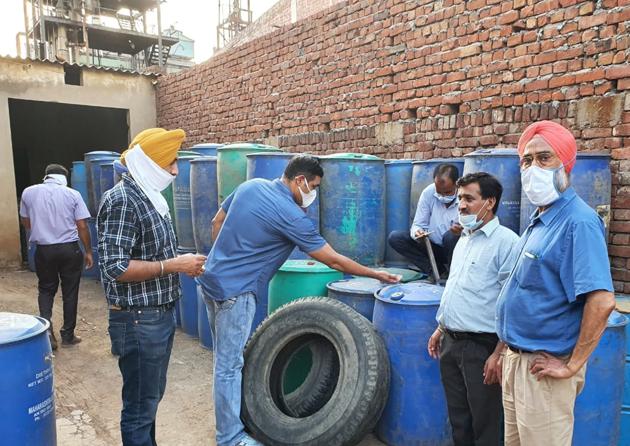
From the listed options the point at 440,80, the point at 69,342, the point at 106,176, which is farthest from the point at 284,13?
the point at 69,342

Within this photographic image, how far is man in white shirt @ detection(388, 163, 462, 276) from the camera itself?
4.04m

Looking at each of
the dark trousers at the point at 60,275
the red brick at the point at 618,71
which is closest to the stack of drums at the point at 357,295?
the red brick at the point at 618,71

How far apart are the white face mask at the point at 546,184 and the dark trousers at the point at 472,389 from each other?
766 mm

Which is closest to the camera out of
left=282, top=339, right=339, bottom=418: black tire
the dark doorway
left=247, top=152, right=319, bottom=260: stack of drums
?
left=282, top=339, right=339, bottom=418: black tire

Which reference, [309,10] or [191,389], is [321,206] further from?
[309,10]

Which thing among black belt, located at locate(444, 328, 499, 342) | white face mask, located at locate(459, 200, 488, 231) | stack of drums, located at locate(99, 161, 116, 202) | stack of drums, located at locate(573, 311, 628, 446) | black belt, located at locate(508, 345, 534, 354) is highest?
stack of drums, located at locate(99, 161, 116, 202)

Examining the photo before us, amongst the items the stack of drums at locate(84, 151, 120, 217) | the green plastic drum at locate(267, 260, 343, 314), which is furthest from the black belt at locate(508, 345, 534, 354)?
the stack of drums at locate(84, 151, 120, 217)

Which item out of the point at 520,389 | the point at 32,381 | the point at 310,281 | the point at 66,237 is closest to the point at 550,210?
the point at 520,389

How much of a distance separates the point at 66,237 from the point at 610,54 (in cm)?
509

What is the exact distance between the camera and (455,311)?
2.34m

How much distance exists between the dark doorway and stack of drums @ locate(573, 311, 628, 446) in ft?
37.6

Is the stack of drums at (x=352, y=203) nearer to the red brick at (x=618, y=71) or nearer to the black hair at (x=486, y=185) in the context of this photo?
the red brick at (x=618, y=71)

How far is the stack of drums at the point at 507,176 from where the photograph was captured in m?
3.62

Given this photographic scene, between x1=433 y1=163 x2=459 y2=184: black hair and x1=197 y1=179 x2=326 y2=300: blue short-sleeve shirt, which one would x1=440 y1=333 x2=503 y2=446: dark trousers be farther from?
x1=433 y1=163 x2=459 y2=184: black hair
